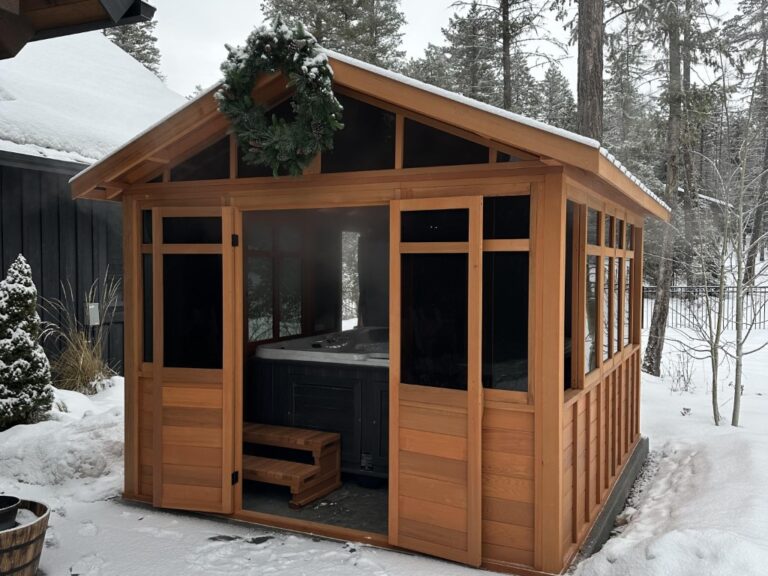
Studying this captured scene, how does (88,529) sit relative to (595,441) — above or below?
below

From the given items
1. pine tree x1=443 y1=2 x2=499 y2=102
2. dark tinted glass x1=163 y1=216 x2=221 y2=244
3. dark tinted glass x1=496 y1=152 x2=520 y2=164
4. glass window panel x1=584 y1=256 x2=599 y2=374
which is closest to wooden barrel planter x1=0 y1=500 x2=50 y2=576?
dark tinted glass x1=163 y1=216 x2=221 y2=244

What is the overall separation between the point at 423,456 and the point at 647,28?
8.76m

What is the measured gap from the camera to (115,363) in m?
8.19

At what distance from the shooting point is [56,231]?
24.3 feet

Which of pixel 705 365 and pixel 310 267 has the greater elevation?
pixel 310 267

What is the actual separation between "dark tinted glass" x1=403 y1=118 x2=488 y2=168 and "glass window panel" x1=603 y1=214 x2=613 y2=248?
1.26m

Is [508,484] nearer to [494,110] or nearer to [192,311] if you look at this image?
[494,110]

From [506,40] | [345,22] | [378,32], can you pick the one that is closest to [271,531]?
[506,40]

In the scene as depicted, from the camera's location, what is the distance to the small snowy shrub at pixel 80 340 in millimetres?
7027

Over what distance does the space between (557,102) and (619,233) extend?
61.8 ft

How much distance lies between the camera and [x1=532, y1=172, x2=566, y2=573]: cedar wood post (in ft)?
10.7

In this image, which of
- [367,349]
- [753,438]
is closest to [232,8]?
[367,349]

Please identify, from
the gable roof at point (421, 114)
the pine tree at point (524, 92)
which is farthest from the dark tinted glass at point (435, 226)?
the pine tree at point (524, 92)

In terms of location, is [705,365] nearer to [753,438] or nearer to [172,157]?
[753,438]
